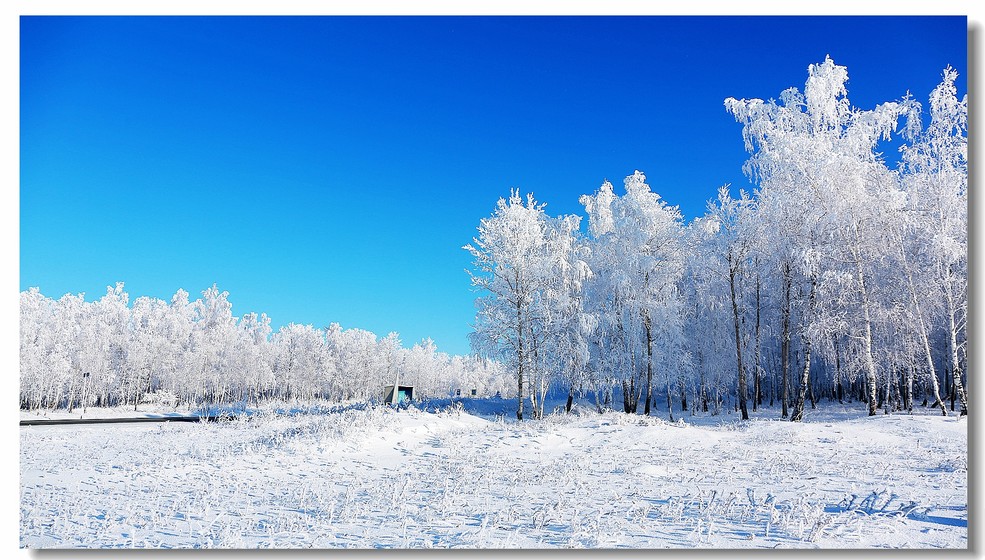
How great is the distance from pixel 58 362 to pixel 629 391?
5243 cm

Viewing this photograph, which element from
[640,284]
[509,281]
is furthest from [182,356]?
[640,284]

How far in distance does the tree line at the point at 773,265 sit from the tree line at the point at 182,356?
55.6ft

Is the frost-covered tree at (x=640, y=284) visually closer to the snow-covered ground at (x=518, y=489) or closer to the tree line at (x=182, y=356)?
the snow-covered ground at (x=518, y=489)

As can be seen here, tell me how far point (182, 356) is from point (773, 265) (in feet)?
224

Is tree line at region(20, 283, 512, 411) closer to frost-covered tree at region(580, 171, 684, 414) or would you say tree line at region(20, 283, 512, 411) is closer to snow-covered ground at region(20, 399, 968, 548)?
frost-covered tree at region(580, 171, 684, 414)

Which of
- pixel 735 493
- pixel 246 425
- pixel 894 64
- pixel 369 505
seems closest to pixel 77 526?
pixel 369 505

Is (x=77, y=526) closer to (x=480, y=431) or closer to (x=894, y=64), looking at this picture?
(x=480, y=431)

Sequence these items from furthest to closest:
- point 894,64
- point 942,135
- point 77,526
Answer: point 942,135 < point 894,64 < point 77,526

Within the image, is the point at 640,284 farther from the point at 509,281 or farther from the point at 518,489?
the point at 518,489

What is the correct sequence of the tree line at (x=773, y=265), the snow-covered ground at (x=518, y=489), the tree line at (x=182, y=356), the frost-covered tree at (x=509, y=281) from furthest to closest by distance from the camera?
the tree line at (x=182, y=356), the frost-covered tree at (x=509, y=281), the tree line at (x=773, y=265), the snow-covered ground at (x=518, y=489)

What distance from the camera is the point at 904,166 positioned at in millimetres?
17969

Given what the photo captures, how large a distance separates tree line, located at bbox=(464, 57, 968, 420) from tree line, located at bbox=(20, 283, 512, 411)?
1695 centimetres

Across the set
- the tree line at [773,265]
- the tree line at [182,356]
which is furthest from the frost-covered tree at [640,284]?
the tree line at [182,356]

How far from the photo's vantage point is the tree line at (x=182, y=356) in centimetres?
5444
